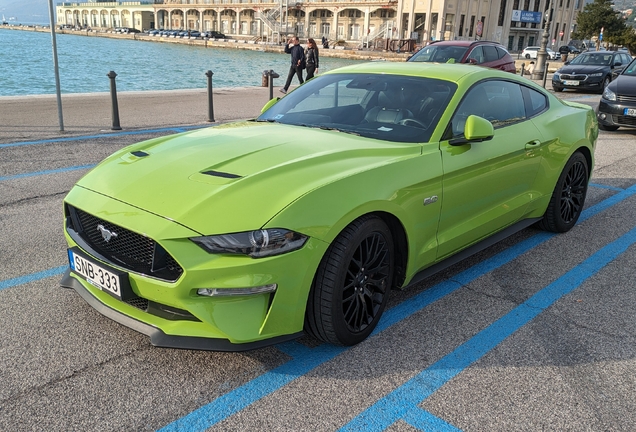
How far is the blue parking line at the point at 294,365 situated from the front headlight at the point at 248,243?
0.73m

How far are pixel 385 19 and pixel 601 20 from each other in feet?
106

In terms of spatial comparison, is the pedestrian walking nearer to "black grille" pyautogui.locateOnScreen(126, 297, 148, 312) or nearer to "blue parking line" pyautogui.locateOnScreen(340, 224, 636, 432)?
"blue parking line" pyautogui.locateOnScreen(340, 224, 636, 432)

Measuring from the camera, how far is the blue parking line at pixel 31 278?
4.04m

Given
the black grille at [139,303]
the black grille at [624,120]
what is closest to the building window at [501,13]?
the black grille at [624,120]

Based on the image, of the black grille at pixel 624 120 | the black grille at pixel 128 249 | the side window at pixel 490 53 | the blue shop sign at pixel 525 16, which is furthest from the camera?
the blue shop sign at pixel 525 16

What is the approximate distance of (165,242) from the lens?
2.76m

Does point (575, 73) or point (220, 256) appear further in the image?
point (575, 73)

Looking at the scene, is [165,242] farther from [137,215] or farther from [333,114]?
[333,114]

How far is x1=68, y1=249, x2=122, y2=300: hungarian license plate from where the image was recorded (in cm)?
293

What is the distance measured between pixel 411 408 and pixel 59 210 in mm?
4406

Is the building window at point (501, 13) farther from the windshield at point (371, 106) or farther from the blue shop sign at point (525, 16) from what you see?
the windshield at point (371, 106)

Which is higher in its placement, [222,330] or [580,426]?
[222,330]

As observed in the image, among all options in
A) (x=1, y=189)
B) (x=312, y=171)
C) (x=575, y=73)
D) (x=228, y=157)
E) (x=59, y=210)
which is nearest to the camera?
(x=312, y=171)

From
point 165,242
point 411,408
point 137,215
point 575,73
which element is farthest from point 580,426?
point 575,73
